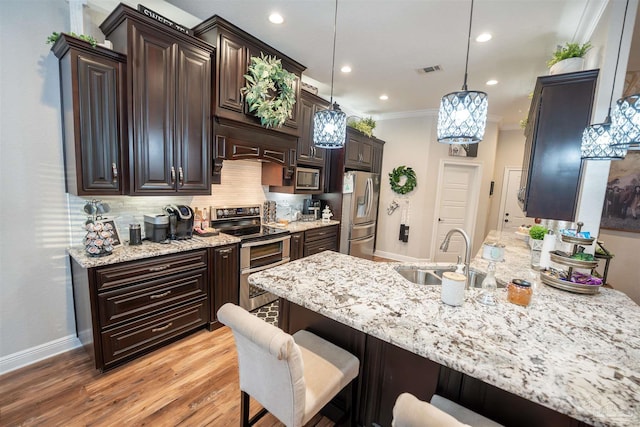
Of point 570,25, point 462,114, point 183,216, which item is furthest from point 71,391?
point 570,25

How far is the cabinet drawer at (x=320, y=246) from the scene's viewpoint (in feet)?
12.3

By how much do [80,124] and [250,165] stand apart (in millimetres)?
1767

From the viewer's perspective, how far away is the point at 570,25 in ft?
7.55

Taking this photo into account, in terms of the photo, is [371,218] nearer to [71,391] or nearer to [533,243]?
[533,243]

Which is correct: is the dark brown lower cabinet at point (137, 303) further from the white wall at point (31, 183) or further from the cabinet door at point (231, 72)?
the cabinet door at point (231, 72)

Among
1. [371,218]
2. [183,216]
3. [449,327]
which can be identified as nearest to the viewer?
[449,327]

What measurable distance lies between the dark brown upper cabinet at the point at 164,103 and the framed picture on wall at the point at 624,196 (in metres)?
4.35

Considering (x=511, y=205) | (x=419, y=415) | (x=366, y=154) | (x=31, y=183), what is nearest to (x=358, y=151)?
(x=366, y=154)

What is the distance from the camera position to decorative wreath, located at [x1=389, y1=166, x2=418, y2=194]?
5258 millimetres

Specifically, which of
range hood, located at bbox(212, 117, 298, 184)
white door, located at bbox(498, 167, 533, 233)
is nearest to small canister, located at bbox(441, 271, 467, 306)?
range hood, located at bbox(212, 117, 298, 184)

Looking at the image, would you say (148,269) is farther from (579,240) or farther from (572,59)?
(572,59)

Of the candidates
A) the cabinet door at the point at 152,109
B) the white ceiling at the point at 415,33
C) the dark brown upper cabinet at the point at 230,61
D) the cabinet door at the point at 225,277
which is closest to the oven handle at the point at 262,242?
the cabinet door at the point at 225,277

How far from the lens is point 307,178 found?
3896mm

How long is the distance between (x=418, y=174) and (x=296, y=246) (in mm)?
3047
